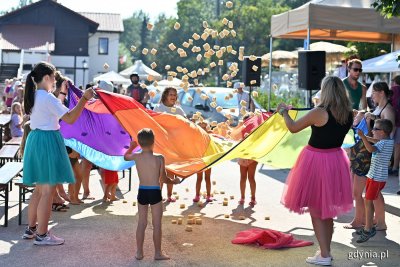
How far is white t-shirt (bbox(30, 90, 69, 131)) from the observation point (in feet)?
26.4

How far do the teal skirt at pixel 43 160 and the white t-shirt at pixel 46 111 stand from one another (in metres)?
0.08

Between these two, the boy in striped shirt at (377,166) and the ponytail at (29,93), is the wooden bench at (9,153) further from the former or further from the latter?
the boy in striped shirt at (377,166)

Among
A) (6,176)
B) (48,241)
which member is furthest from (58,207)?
(48,241)

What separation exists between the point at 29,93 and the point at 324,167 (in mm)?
3438

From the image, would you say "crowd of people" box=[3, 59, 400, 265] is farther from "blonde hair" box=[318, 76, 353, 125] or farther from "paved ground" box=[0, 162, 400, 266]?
"paved ground" box=[0, 162, 400, 266]

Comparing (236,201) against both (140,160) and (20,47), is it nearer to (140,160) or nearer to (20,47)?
(140,160)

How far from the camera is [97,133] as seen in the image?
11.0m

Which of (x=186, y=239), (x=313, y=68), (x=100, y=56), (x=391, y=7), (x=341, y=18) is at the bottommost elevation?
(x=186, y=239)

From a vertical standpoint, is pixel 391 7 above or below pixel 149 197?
above

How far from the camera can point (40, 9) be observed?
6394 centimetres

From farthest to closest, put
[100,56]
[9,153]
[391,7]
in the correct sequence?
1. [100,56]
2. [9,153]
3. [391,7]

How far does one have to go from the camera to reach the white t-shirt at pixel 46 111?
26.4 feet

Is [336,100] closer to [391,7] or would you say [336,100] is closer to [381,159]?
[381,159]

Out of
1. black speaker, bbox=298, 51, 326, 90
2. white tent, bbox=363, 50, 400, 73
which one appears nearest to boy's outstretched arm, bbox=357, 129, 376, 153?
black speaker, bbox=298, 51, 326, 90
